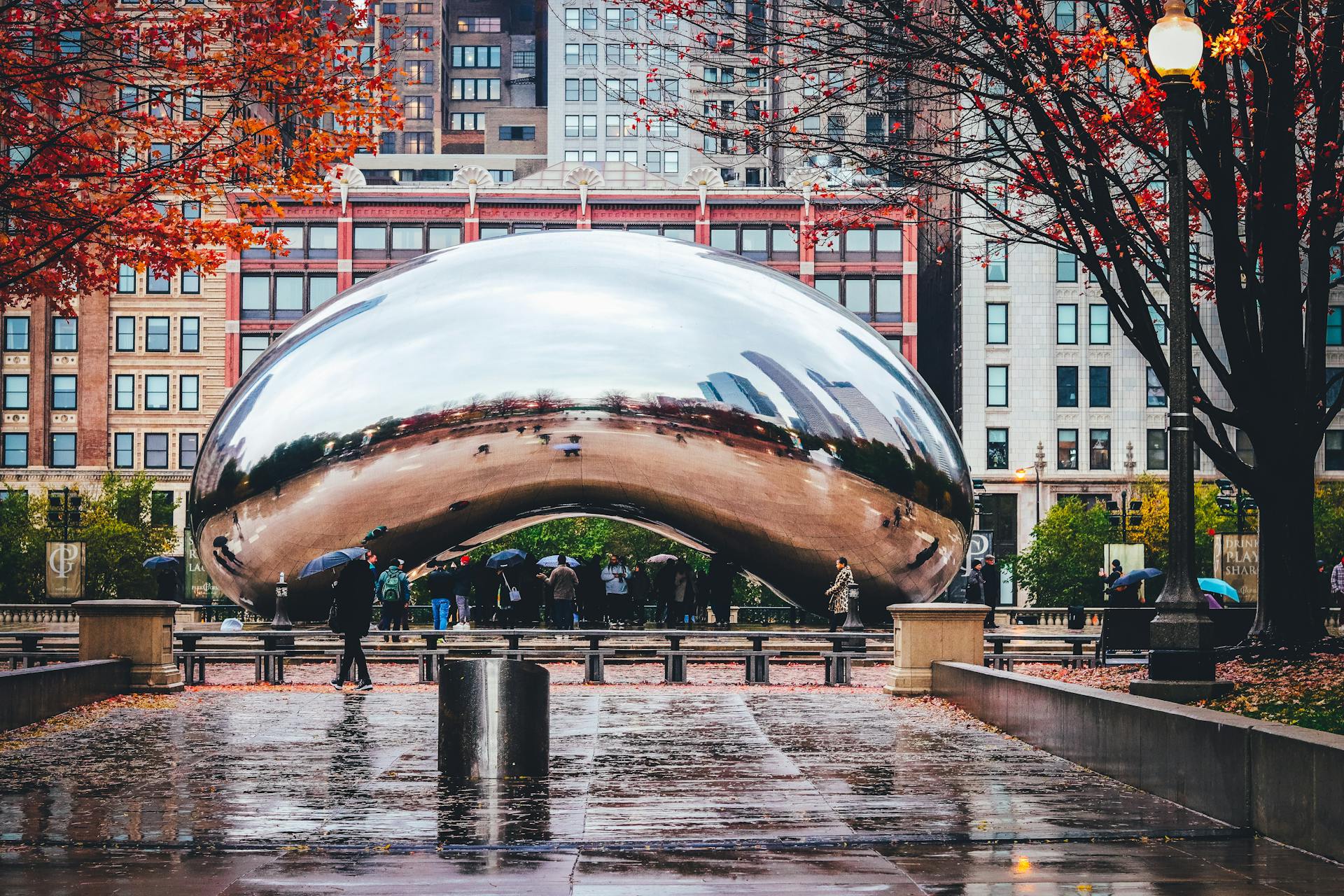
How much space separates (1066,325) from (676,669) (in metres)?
57.9

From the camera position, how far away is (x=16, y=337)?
78000mm

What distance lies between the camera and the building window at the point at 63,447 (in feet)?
255

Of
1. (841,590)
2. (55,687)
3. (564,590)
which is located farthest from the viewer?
(564,590)

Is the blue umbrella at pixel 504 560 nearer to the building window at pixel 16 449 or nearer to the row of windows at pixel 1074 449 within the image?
the row of windows at pixel 1074 449

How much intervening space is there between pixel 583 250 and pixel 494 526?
398 centimetres

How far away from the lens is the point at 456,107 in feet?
450

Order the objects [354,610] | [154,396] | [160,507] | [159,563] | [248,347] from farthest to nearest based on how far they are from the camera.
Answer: [248,347]
[154,396]
[160,507]
[159,563]
[354,610]

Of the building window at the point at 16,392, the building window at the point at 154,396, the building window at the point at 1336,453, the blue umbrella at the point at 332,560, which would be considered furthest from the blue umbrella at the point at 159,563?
the building window at the point at 1336,453

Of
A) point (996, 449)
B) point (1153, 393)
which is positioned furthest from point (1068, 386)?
A: point (996, 449)

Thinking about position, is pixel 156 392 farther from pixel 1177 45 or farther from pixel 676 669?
pixel 1177 45

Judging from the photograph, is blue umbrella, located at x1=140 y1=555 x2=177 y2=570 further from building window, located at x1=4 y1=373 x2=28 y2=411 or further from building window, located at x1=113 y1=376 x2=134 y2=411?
building window, located at x1=4 y1=373 x2=28 y2=411

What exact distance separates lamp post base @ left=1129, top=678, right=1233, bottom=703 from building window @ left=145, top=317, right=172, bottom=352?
7359 centimetres

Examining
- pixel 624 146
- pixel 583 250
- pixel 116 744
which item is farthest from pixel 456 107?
pixel 116 744

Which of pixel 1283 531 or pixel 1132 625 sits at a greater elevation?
→ pixel 1283 531
